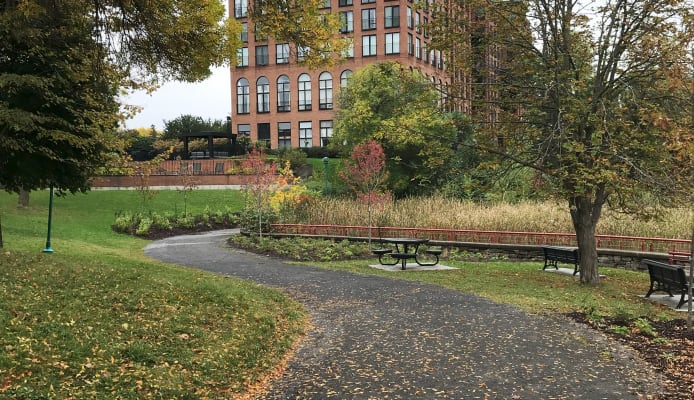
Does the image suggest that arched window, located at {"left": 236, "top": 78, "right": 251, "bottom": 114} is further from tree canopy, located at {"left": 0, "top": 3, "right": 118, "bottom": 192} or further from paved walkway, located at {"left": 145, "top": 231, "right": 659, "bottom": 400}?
paved walkway, located at {"left": 145, "top": 231, "right": 659, "bottom": 400}

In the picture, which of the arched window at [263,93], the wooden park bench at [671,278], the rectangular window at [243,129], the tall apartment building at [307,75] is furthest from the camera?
the rectangular window at [243,129]

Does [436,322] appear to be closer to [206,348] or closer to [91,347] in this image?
[206,348]

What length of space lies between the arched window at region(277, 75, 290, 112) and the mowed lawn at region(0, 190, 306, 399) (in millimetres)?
58160

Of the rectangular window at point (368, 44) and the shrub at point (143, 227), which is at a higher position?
the rectangular window at point (368, 44)

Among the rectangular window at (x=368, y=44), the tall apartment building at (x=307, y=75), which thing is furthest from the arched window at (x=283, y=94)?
the rectangular window at (x=368, y=44)

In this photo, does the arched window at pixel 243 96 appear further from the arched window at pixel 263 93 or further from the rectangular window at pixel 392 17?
the rectangular window at pixel 392 17

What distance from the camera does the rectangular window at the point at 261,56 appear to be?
68250 millimetres

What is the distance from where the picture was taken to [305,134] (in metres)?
67.7

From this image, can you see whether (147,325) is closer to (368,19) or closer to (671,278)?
(671,278)

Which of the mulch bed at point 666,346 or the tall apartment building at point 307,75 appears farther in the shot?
the tall apartment building at point 307,75

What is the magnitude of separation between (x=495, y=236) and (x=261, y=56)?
179 feet

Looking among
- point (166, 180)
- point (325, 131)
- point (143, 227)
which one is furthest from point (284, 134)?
point (143, 227)

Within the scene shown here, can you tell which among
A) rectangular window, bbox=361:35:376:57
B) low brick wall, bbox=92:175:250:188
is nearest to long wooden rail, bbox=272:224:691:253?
low brick wall, bbox=92:175:250:188

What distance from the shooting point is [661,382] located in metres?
6.25
